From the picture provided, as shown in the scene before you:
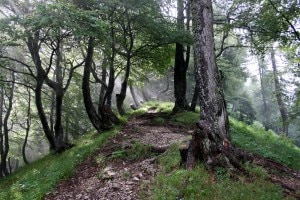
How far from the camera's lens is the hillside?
5.68m

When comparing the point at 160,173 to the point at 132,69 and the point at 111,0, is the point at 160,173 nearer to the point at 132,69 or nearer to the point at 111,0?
the point at 111,0

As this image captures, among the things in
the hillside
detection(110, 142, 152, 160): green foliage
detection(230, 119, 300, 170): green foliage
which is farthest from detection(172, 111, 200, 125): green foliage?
detection(110, 142, 152, 160): green foliage

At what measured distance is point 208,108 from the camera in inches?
259

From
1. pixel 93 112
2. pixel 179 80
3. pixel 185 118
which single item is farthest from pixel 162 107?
pixel 93 112

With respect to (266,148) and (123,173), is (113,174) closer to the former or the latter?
(123,173)

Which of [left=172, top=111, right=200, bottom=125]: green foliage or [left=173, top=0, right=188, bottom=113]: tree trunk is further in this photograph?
[left=173, top=0, right=188, bottom=113]: tree trunk

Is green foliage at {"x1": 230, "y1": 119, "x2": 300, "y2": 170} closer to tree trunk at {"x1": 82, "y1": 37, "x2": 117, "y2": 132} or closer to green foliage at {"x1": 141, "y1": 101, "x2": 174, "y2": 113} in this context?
tree trunk at {"x1": 82, "y1": 37, "x2": 117, "y2": 132}

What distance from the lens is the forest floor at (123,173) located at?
648 cm

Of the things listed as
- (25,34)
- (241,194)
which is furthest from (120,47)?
(241,194)

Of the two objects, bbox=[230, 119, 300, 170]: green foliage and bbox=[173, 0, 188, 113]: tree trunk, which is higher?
bbox=[173, 0, 188, 113]: tree trunk

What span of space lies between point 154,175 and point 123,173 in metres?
0.90

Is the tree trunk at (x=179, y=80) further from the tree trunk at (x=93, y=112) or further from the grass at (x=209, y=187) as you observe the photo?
the grass at (x=209, y=187)

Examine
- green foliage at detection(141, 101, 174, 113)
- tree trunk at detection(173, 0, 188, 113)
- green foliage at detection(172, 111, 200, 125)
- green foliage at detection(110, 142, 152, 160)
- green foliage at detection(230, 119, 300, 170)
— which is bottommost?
green foliage at detection(230, 119, 300, 170)

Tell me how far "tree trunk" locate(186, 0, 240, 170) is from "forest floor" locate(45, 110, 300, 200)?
44.0 inches
